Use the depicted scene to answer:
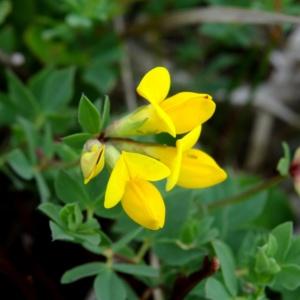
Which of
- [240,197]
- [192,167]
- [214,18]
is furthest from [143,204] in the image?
[214,18]

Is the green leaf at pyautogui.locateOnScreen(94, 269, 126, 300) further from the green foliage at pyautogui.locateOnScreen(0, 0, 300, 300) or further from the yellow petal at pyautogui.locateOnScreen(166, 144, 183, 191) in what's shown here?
the yellow petal at pyautogui.locateOnScreen(166, 144, 183, 191)

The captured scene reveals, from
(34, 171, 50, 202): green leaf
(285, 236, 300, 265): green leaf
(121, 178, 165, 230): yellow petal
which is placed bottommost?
(285, 236, 300, 265): green leaf

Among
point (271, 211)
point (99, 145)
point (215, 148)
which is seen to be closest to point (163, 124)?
point (99, 145)

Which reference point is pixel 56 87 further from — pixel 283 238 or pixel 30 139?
pixel 283 238

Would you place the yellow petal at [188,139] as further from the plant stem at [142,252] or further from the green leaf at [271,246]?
the plant stem at [142,252]

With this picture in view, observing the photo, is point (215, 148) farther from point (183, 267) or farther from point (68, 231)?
point (68, 231)

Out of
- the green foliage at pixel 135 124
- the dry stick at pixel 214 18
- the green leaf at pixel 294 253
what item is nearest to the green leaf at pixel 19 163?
the green foliage at pixel 135 124

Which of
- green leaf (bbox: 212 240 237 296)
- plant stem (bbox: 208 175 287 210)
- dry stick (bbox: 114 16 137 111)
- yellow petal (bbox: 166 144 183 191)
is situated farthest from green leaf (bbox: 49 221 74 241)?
dry stick (bbox: 114 16 137 111)
